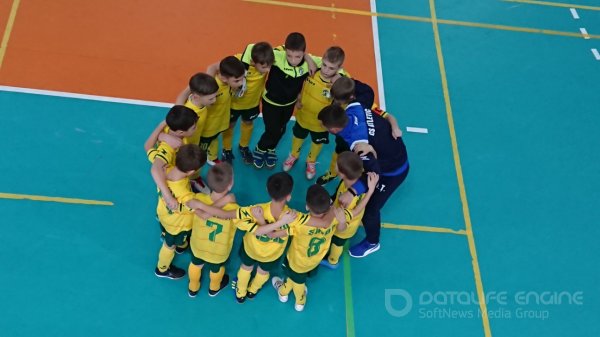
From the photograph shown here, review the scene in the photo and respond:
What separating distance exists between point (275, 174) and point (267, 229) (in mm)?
536

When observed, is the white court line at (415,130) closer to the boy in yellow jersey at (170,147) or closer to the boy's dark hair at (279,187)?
the boy's dark hair at (279,187)

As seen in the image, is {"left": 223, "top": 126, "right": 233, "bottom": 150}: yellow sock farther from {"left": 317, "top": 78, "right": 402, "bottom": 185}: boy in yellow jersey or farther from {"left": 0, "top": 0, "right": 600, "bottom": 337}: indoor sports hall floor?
{"left": 317, "top": 78, "right": 402, "bottom": 185}: boy in yellow jersey

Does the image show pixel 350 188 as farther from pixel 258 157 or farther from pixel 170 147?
pixel 258 157

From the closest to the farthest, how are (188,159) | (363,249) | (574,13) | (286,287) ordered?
(188,159) → (286,287) → (363,249) → (574,13)

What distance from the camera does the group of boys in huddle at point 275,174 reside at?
5172 mm

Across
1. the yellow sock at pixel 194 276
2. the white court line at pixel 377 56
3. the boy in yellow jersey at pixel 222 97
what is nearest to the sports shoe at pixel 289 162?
the boy in yellow jersey at pixel 222 97

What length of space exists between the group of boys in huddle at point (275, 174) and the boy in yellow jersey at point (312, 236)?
1 centimetres

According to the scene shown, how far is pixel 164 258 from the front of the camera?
613cm

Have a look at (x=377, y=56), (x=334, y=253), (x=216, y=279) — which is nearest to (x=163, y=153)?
(x=216, y=279)

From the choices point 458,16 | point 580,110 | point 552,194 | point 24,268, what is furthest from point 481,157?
point 24,268

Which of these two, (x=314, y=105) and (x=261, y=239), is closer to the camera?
(x=261, y=239)

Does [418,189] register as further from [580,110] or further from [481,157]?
[580,110]

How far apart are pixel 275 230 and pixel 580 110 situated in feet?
20.6

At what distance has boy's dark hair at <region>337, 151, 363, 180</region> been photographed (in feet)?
17.4
